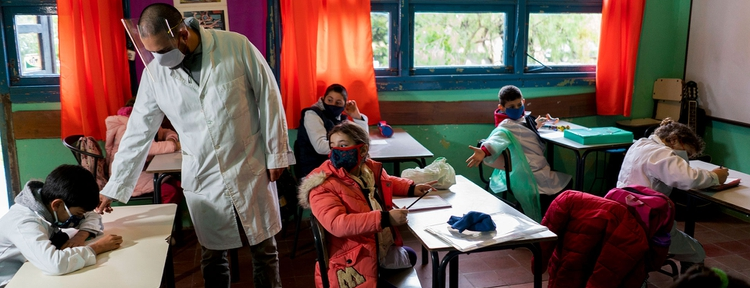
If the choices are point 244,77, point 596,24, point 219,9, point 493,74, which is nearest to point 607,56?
point 596,24

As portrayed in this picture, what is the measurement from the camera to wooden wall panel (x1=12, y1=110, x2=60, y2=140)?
12.8 feet

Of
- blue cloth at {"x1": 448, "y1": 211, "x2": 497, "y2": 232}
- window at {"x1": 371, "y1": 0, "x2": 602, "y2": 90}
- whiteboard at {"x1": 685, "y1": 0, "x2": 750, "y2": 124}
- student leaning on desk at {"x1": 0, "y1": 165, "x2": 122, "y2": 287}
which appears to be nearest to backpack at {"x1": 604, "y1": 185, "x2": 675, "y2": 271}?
blue cloth at {"x1": 448, "y1": 211, "x2": 497, "y2": 232}

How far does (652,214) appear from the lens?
92.0 inches

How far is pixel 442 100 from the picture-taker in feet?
14.8

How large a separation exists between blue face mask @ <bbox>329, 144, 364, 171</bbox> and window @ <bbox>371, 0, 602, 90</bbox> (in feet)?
7.15

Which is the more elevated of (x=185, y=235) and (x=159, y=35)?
(x=159, y=35)

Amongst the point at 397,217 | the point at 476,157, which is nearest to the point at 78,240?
the point at 397,217

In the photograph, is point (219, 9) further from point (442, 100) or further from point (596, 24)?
point (596, 24)

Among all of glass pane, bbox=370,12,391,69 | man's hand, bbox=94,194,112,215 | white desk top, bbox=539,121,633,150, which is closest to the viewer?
man's hand, bbox=94,194,112,215

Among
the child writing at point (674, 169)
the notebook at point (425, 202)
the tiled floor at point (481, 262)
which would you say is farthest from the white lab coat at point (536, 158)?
the notebook at point (425, 202)

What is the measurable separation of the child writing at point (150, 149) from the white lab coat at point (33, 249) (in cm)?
167

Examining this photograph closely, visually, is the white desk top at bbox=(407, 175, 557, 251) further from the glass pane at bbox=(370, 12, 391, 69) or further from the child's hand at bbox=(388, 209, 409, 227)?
the glass pane at bbox=(370, 12, 391, 69)

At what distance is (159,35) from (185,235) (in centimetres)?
231

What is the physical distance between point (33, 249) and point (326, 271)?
955 millimetres
